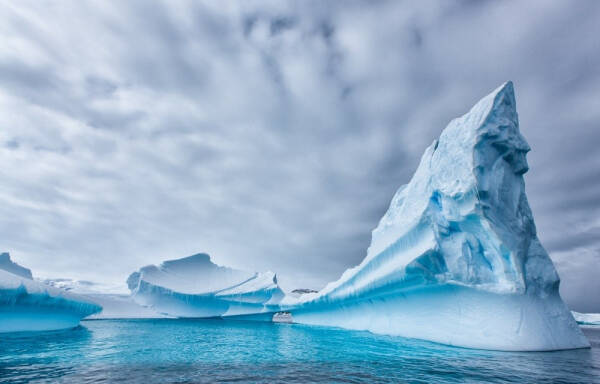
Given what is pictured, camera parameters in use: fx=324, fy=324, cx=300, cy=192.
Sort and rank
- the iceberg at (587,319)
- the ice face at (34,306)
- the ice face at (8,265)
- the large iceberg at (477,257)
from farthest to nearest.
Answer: the iceberg at (587,319), the ice face at (8,265), the ice face at (34,306), the large iceberg at (477,257)

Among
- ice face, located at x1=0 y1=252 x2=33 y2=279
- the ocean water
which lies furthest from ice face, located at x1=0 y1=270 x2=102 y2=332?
ice face, located at x1=0 y1=252 x2=33 y2=279

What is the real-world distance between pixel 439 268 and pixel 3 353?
1157 centimetres

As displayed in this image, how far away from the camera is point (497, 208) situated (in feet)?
33.3

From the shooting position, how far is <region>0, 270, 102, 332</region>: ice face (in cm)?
1026

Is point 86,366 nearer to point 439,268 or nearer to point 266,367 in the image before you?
point 266,367

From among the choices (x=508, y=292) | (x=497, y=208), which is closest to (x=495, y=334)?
(x=508, y=292)

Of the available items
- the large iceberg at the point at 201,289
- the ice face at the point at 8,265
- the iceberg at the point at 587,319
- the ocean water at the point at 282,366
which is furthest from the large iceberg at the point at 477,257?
the iceberg at the point at 587,319

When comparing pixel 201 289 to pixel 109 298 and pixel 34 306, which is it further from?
pixel 34 306

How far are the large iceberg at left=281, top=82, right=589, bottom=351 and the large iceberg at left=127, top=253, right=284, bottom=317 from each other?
570 inches

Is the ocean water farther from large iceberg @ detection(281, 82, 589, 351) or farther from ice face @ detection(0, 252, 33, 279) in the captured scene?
ice face @ detection(0, 252, 33, 279)

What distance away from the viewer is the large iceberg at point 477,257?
880cm

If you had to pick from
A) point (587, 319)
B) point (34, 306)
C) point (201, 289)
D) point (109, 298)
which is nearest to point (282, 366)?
point (34, 306)

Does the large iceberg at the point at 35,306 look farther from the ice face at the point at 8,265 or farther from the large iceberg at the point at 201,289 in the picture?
the large iceberg at the point at 201,289

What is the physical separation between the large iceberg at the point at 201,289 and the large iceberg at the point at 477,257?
14483 mm
